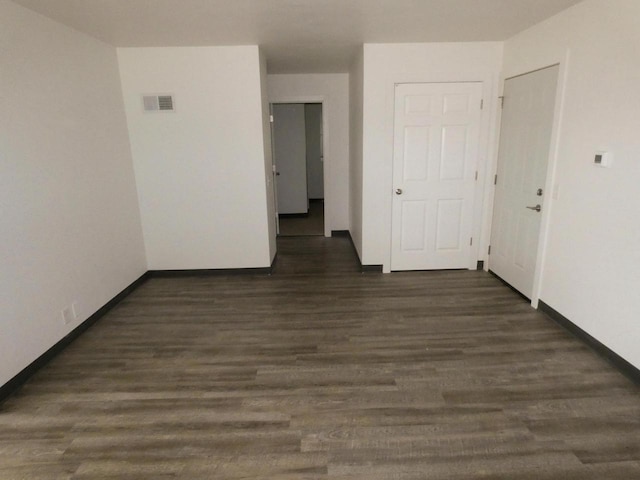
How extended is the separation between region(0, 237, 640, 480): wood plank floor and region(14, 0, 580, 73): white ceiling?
8.19 ft

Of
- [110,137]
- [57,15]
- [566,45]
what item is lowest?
[110,137]

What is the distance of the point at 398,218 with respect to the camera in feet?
14.7

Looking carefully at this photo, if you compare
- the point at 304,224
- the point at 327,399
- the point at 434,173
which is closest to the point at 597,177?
the point at 434,173

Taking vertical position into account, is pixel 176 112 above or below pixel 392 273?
above

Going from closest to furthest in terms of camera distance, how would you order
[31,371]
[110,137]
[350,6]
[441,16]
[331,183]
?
[31,371] → [350,6] → [441,16] → [110,137] → [331,183]

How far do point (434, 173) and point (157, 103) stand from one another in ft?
10.2

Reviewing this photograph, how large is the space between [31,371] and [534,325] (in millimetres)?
3853

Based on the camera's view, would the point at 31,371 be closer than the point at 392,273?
Yes

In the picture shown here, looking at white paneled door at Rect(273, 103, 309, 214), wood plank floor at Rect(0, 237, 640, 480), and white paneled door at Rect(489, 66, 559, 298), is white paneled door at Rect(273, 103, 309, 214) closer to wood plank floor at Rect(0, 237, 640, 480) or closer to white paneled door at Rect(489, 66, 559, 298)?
white paneled door at Rect(489, 66, 559, 298)

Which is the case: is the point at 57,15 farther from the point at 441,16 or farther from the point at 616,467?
the point at 616,467

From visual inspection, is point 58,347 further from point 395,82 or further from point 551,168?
point 551,168

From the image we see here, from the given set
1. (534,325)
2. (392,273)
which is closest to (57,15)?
(392,273)

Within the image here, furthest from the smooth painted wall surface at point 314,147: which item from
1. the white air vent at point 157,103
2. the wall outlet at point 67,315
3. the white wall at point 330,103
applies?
the wall outlet at point 67,315

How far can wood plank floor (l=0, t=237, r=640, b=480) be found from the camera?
192cm
